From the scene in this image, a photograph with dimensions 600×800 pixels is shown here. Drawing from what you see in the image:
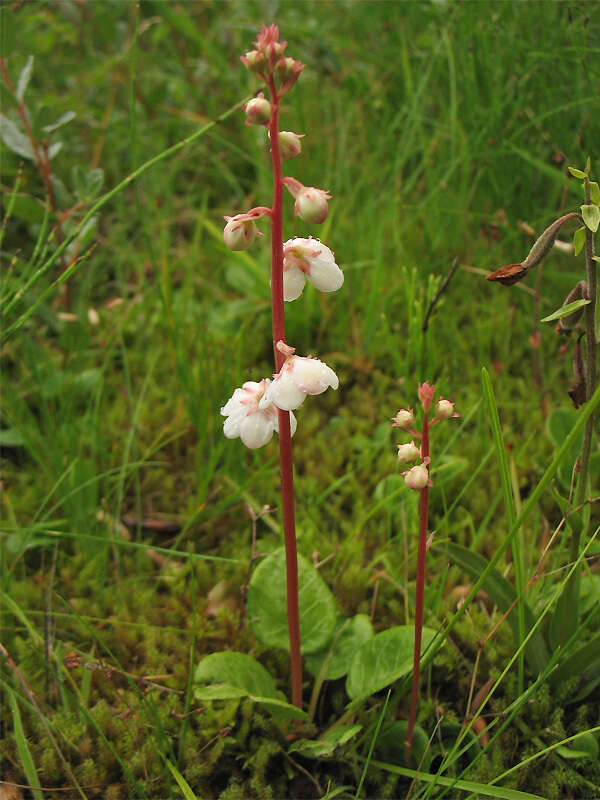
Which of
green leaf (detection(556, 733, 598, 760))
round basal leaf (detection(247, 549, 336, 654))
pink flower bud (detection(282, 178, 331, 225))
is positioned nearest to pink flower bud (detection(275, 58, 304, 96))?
pink flower bud (detection(282, 178, 331, 225))

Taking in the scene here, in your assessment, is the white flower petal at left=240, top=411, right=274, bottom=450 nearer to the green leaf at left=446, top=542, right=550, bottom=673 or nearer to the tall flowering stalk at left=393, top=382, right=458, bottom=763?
the tall flowering stalk at left=393, top=382, right=458, bottom=763

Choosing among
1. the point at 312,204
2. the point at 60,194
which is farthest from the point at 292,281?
the point at 60,194

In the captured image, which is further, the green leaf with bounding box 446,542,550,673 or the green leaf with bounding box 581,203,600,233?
the green leaf with bounding box 446,542,550,673

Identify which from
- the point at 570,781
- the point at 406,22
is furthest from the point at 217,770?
the point at 406,22

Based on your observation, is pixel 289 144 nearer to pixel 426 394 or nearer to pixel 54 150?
pixel 426 394

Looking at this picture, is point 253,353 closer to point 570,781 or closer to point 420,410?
point 420,410
